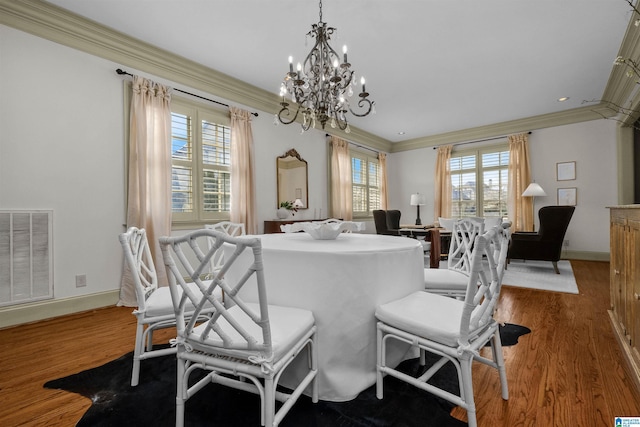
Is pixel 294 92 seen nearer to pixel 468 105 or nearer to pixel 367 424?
pixel 367 424

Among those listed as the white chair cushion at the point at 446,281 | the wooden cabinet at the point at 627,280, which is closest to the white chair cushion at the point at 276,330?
the white chair cushion at the point at 446,281

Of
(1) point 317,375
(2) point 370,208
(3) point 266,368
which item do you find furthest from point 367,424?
(2) point 370,208

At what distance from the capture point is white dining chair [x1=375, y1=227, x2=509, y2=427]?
3.78 ft

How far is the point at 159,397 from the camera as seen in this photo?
150 cm

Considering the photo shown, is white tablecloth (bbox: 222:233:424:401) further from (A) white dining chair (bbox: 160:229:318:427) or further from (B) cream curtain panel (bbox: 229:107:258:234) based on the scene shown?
(B) cream curtain panel (bbox: 229:107:258:234)

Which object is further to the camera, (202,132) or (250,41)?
(202,132)

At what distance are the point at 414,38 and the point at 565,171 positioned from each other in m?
4.45

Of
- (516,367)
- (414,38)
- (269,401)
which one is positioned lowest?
(516,367)

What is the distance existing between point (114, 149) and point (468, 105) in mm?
5251

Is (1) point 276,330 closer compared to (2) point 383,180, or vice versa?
(1) point 276,330

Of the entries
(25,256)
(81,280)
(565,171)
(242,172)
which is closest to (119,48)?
(242,172)

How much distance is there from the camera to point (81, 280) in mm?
2779

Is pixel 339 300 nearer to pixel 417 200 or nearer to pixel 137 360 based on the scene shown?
pixel 137 360

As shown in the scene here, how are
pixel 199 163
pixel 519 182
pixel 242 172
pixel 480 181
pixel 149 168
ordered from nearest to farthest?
pixel 149 168, pixel 199 163, pixel 242 172, pixel 519 182, pixel 480 181
